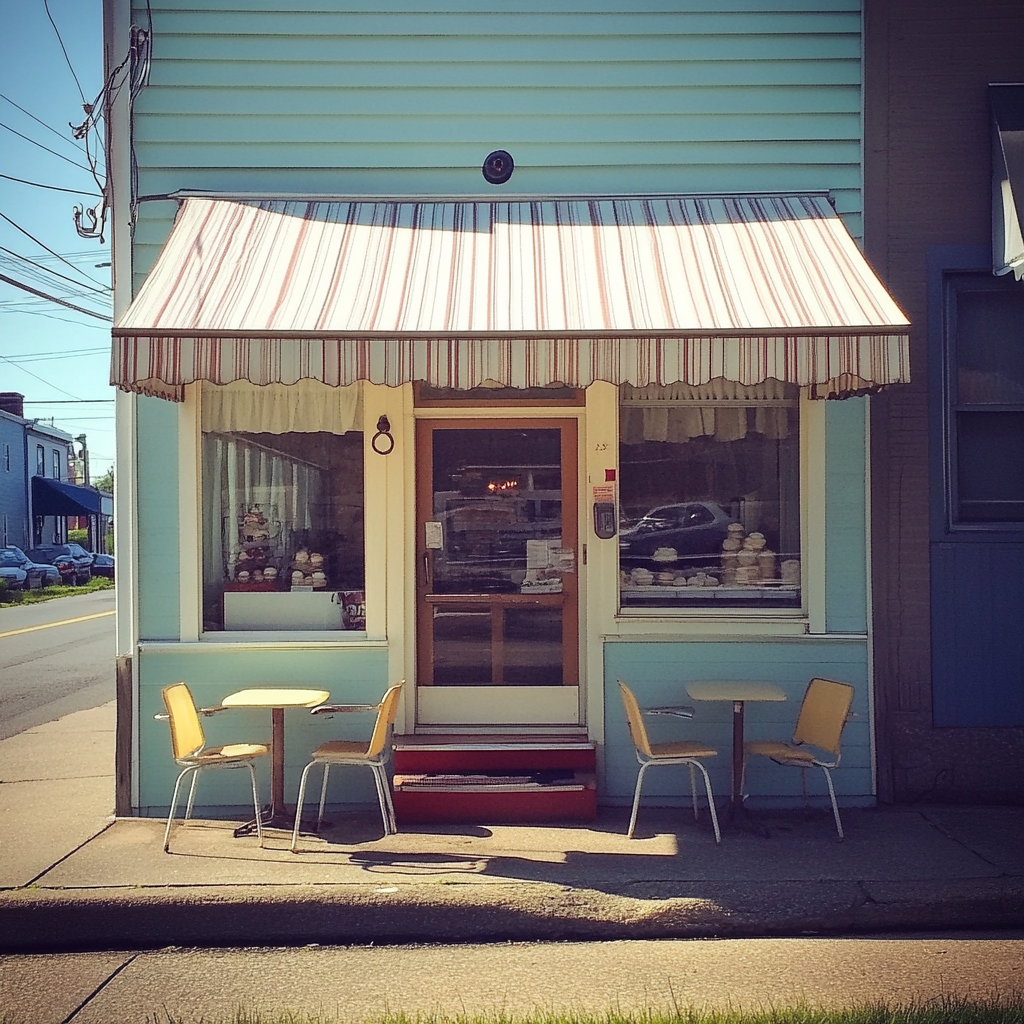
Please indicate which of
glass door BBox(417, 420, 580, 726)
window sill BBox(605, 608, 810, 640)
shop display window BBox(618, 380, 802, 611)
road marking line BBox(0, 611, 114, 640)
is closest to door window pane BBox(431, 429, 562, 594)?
glass door BBox(417, 420, 580, 726)

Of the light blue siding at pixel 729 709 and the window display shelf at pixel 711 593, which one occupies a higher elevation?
the window display shelf at pixel 711 593

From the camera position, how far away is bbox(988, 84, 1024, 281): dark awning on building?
6.03 meters

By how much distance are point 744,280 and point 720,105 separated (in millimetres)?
1674

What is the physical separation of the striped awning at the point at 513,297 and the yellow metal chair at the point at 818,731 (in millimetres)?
1747

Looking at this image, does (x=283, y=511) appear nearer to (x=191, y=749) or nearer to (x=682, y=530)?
(x=191, y=749)

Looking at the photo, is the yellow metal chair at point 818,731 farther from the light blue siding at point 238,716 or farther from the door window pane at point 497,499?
the light blue siding at point 238,716

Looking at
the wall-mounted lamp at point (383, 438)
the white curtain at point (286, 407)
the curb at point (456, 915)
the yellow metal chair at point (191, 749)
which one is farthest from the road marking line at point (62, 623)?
the curb at point (456, 915)

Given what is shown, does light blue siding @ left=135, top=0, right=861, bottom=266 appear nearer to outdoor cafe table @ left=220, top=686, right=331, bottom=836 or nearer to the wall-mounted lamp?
the wall-mounted lamp

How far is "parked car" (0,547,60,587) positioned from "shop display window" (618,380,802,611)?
28.9 meters

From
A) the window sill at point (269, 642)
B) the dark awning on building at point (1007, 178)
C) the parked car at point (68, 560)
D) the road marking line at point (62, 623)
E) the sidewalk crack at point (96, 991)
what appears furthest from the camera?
the parked car at point (68, 560)

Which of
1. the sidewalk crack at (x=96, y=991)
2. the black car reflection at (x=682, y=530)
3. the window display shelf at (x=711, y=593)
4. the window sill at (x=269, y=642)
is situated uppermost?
Result: the black car reflection at (x=682, y=530)

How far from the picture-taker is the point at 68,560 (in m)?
35.2

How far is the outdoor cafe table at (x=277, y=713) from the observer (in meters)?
5.80

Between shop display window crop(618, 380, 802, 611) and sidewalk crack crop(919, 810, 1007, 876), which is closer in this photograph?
sidewalk crack crop(919, 810, 1007, 876)
